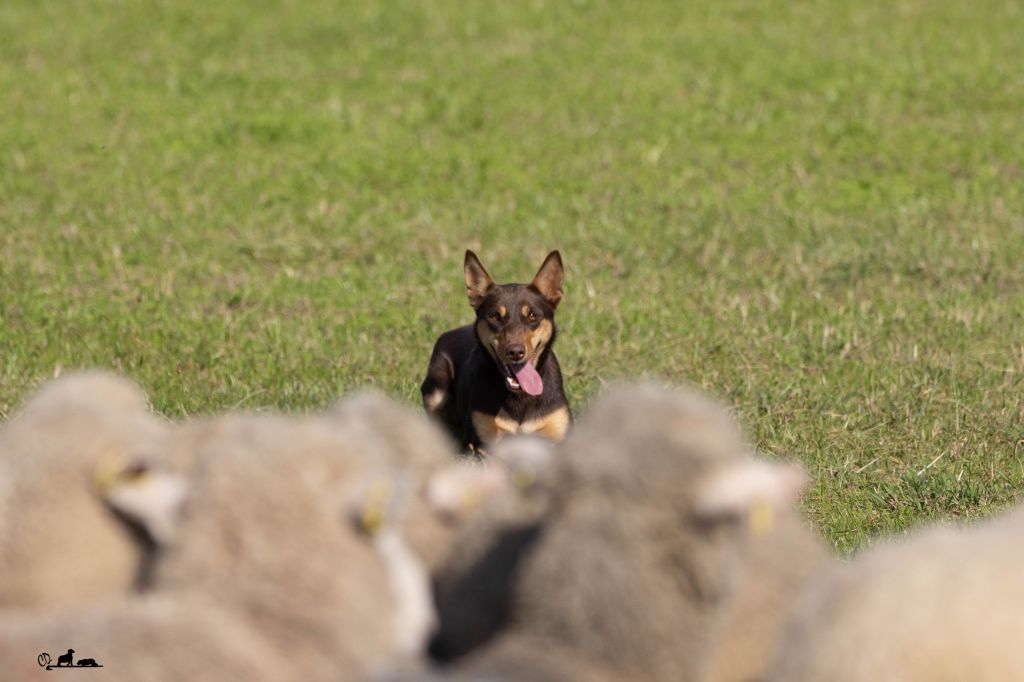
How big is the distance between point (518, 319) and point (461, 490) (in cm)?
430

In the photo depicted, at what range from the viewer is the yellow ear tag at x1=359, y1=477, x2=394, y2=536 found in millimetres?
2525

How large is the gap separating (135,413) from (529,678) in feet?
4.25

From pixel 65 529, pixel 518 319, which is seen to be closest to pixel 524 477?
pixel 65 529

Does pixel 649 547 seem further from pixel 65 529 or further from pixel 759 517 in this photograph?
pixel 65 529

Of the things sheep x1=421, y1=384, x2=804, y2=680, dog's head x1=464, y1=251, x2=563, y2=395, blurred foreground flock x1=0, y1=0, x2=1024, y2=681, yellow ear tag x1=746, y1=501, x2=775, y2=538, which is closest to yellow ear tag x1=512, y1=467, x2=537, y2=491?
blurred foreground flock x1=0, y1=0, x2=1024, y2=681

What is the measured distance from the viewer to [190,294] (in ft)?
29.7

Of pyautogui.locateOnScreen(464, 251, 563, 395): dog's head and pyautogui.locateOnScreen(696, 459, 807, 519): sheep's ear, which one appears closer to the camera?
pyautogui.locateOnScreen(696, 459, 807, 519): sheep's ear

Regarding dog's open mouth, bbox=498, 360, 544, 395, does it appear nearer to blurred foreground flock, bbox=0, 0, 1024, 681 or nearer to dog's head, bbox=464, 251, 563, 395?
dog's head, bbox=464, 251, 563, 395

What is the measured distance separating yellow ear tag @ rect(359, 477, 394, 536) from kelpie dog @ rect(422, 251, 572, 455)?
431 cm

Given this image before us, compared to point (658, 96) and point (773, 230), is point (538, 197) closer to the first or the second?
point (773, 230)

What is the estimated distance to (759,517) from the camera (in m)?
2.52

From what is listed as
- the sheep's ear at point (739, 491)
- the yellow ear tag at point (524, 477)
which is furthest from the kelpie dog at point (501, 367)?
the sheep's ear at point (739, 491)

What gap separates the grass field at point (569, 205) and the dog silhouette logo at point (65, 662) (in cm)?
334

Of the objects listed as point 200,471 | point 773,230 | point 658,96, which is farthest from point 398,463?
point 658,96
